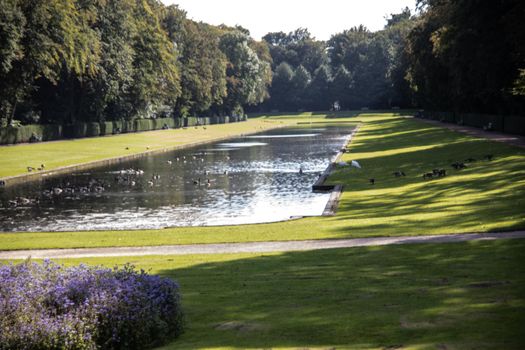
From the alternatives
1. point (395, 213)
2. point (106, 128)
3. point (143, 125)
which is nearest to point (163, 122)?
point (143, 125)

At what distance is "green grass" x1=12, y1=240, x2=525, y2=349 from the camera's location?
936 cm

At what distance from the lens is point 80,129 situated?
85.1 meters

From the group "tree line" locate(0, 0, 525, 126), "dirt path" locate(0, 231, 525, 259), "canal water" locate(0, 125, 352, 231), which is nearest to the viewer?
"dirt path" locate(0, 231, 525, 259)

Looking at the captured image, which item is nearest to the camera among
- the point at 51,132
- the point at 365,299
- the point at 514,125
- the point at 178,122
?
the point at 365,299

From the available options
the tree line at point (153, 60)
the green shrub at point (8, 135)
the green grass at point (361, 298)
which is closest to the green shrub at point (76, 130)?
the tree line at point (153, 60)

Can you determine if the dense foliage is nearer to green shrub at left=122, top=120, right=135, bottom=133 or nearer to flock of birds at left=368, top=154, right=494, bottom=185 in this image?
green shrub at left=122, top=120, right=135, bottom=133

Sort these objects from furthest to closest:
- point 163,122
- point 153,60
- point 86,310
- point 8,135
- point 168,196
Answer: point 163,122 → point 153,60 → point 8,135 → point 168,196 → point 86,310

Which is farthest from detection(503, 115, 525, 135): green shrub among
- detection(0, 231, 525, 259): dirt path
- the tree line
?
detection(0, 231, 525, 259): dirt path

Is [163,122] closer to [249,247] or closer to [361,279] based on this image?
[249,247]

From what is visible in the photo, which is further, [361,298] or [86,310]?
[361,298]

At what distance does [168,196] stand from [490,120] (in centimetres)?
4214

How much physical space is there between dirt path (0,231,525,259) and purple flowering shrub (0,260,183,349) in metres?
8.35

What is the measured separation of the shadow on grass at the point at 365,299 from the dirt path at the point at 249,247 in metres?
1.28

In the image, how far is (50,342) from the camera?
963 centimetres
